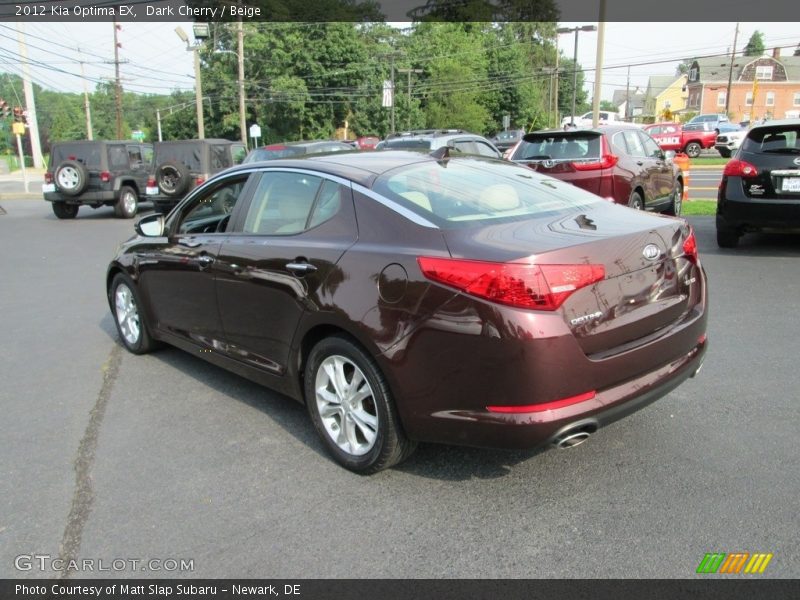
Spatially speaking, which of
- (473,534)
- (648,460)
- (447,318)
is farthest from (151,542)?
(648,460)

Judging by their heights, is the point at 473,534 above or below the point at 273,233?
below

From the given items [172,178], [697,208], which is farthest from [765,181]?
[172,178]

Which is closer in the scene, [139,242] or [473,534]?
[473,534]

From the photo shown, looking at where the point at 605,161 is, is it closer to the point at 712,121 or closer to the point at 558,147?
the point at 558,147

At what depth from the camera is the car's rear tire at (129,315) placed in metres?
5.38

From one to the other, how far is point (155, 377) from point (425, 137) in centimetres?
1000

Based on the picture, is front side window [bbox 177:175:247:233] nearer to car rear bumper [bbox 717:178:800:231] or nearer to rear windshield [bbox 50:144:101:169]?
car rear bumper [bbox 717:178:800:231]

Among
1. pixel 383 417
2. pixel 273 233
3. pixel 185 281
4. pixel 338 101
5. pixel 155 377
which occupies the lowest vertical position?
pixel 155 377

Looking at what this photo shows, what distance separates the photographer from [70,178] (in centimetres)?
1599

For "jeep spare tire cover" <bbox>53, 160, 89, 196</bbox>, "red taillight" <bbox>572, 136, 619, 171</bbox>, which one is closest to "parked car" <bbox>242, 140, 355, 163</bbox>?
"jeep spare tire cover" <bbox>53, 160, 89, 196</bbox>

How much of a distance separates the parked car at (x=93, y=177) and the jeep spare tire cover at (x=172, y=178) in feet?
6.64

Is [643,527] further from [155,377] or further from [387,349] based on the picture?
[155,377]

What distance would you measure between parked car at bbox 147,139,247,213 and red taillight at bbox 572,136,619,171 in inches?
346

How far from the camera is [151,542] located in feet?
9.41
